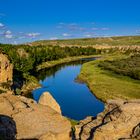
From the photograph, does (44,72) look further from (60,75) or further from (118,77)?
(118,77)

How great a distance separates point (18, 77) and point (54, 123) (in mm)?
65382

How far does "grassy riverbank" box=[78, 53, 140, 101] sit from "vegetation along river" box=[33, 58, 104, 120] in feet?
7.37

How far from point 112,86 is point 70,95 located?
12856mm

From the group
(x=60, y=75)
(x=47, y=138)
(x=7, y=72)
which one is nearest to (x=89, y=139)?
(x=47, y=138)

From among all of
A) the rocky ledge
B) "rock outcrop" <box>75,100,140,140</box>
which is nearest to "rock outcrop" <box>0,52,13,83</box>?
the rocky ledge

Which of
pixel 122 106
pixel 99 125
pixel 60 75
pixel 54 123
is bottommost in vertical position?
pixel 60 75

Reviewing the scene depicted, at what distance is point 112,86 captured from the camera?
311 feet

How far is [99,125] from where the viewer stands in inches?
986

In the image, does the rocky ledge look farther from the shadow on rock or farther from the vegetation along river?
the vegetation along river

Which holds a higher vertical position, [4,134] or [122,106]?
[122,106]

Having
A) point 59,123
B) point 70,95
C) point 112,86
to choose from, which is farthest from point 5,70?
point 59,123

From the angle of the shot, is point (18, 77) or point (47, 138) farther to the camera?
point (18, 77)

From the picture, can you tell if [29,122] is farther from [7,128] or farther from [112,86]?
[112,86]

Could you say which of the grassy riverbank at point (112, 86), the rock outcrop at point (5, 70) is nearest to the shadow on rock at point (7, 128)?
the rock outcrop at point (5, 70)
